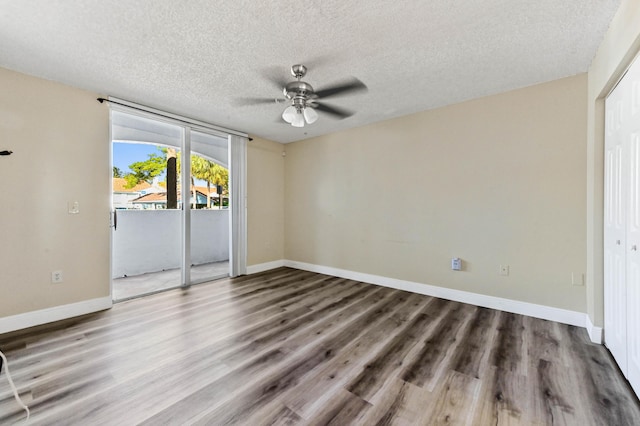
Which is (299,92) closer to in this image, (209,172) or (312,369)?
(312,369)

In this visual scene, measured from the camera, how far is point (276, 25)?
193 centimetres

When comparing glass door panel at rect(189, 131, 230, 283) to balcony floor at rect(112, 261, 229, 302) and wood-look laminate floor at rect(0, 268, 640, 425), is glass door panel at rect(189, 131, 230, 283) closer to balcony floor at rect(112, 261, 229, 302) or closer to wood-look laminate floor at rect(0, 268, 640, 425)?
balcony floor at rect(112, 261, 229, 302)

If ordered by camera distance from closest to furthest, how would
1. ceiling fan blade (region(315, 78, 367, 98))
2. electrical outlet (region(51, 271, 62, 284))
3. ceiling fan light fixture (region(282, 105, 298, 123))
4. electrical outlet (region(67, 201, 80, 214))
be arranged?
1. ceiling fan blade (region(315, 78, 367, 98))
2. ceiling fan light fixture (region(282, 105, 298, 123))
3. electrical outlet (region(51, 271, 62, 284))
4. electrical outlet (region(67, 201, 80, 214))

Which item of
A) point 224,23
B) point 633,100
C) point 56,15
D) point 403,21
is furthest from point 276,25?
point 633,100

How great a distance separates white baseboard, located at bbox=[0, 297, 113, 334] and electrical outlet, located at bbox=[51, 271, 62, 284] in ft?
0.91

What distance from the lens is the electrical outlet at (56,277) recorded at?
2840 millimetres

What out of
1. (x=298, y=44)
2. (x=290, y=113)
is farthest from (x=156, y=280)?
(x=298, y=44)

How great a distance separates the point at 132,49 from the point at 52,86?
143cm

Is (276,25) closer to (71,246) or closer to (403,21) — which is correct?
(403,21)

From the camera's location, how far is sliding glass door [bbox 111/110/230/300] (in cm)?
381

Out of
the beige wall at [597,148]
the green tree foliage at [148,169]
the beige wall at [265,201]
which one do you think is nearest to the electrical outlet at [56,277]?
the green tree foliage at [148,169]

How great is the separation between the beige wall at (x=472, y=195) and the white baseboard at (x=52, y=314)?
3248mm

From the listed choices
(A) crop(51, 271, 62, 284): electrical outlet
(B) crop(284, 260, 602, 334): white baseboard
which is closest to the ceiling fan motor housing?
(B) crop(284, 260, 602, 334): white baseboard

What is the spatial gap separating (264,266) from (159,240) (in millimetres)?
2012
